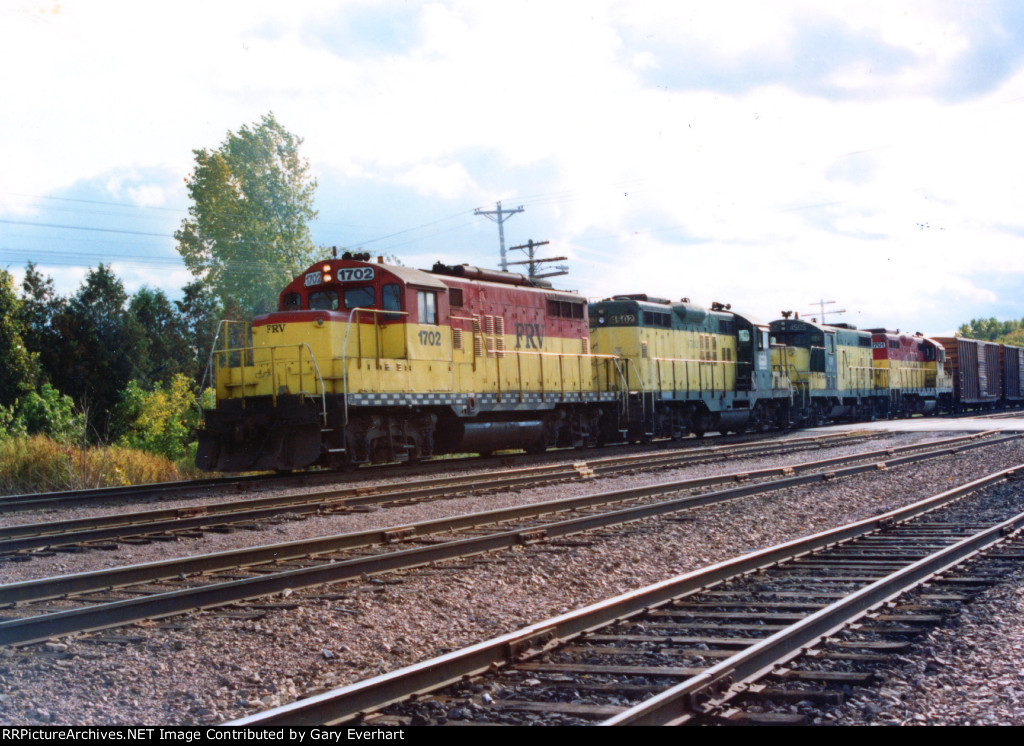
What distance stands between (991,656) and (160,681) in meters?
4.24

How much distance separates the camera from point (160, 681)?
4.54 m

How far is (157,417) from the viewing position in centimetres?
3225

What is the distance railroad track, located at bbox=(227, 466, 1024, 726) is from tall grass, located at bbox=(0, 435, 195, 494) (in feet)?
40.5

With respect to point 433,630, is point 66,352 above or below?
above

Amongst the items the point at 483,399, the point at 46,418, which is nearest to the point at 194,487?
the point at 483,399

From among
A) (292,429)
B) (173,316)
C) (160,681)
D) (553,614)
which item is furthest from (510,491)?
(173,316)

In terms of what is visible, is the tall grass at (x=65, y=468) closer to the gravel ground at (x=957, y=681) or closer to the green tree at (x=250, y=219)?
the gravel ground at (x=957, y=681)

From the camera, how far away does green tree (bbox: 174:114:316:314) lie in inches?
1677

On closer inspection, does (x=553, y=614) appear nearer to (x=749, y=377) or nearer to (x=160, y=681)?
(x=160, y=681)

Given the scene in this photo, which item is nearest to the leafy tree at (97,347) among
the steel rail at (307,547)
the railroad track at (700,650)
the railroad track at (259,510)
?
the railroad track at (259,510)

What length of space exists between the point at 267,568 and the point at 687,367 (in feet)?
Answer: 56.3

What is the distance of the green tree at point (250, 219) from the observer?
140 feet

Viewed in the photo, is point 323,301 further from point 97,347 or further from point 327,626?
point 97,347

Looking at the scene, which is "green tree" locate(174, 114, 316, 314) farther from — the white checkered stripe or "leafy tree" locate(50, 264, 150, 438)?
the white checkered stripe
